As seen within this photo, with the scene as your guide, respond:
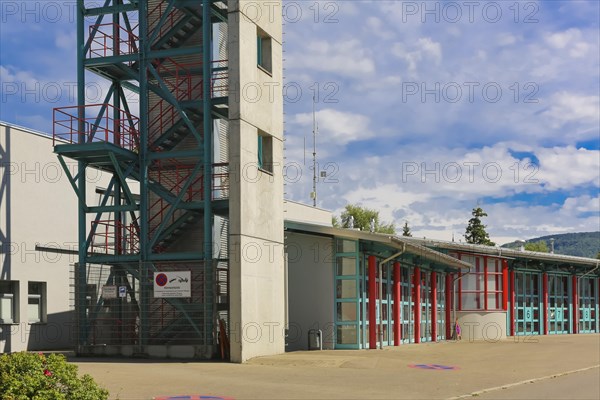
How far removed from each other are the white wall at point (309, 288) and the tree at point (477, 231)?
63.8 metres

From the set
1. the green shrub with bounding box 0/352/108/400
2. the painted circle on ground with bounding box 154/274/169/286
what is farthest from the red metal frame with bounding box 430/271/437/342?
the green shrub with bounding box 0/352/108/400

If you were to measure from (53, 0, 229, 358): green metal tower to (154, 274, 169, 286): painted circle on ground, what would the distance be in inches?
1.2

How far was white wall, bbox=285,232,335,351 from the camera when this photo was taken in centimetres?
3050

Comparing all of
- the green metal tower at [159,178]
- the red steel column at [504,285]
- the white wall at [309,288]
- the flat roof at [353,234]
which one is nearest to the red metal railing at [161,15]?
the green metal tower at [159,178]

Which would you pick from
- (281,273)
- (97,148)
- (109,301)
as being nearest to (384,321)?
(281,273)

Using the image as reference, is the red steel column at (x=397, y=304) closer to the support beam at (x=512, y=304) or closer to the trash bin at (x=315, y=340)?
the trash bin at (x=315, y=340)

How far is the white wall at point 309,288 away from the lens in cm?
3050

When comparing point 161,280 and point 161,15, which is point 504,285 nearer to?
point 161,280

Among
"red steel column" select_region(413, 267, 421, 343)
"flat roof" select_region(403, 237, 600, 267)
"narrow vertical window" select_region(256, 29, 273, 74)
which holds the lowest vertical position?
"red steel column" select_region(413, 267, 421, 343)

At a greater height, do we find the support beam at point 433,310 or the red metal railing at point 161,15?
the red metal railing at point 161,15

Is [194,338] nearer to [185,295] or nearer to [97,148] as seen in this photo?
[185,295]

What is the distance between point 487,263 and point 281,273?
1856 cm

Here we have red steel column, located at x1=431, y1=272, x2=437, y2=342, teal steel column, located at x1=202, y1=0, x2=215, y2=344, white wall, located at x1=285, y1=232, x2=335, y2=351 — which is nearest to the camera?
teal steel column, located at x1=202, y1=0, x2=215, y2=344

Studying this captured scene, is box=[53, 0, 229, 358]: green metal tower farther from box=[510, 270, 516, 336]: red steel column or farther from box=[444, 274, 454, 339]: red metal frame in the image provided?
box=[510, 270, 516, 336]: red steel column
